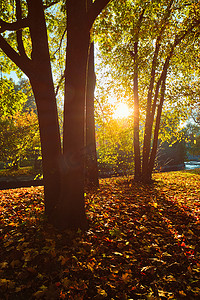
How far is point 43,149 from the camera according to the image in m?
3.98

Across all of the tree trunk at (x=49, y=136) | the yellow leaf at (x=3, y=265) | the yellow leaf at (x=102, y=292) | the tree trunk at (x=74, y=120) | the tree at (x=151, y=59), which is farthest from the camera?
the tree at (x=151, y=59)

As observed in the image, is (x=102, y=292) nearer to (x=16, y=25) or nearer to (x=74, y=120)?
(x=74, y=120)

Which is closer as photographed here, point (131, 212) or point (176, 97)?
point (131, 212)

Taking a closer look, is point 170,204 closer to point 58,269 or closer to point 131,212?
point 131,212

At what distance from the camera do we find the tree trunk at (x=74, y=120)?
3436mm

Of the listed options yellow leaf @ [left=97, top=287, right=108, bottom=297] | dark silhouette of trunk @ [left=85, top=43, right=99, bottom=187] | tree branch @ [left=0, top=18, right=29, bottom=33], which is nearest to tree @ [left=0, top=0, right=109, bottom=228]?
tree branch @ [left=0, top=18, right=29, bottom=33]

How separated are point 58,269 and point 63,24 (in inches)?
391

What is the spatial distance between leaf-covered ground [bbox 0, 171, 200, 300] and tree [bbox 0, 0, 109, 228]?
56 cm

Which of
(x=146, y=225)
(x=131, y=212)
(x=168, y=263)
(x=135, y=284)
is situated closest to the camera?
(x=135, y=284)

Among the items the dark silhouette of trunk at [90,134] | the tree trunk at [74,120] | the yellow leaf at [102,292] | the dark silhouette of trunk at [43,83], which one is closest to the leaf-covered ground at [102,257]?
the yellow leaf at [102,292]

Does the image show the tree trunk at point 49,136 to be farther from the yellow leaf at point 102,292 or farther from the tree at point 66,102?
the yellow leaf at point 102,292

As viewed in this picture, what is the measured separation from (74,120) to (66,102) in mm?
418

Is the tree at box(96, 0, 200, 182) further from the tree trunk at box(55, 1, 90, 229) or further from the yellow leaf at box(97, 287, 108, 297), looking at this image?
the yellow leaf at box(97, 287, 108, 297)

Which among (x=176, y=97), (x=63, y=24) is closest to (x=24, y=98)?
(x=63, y=24)
